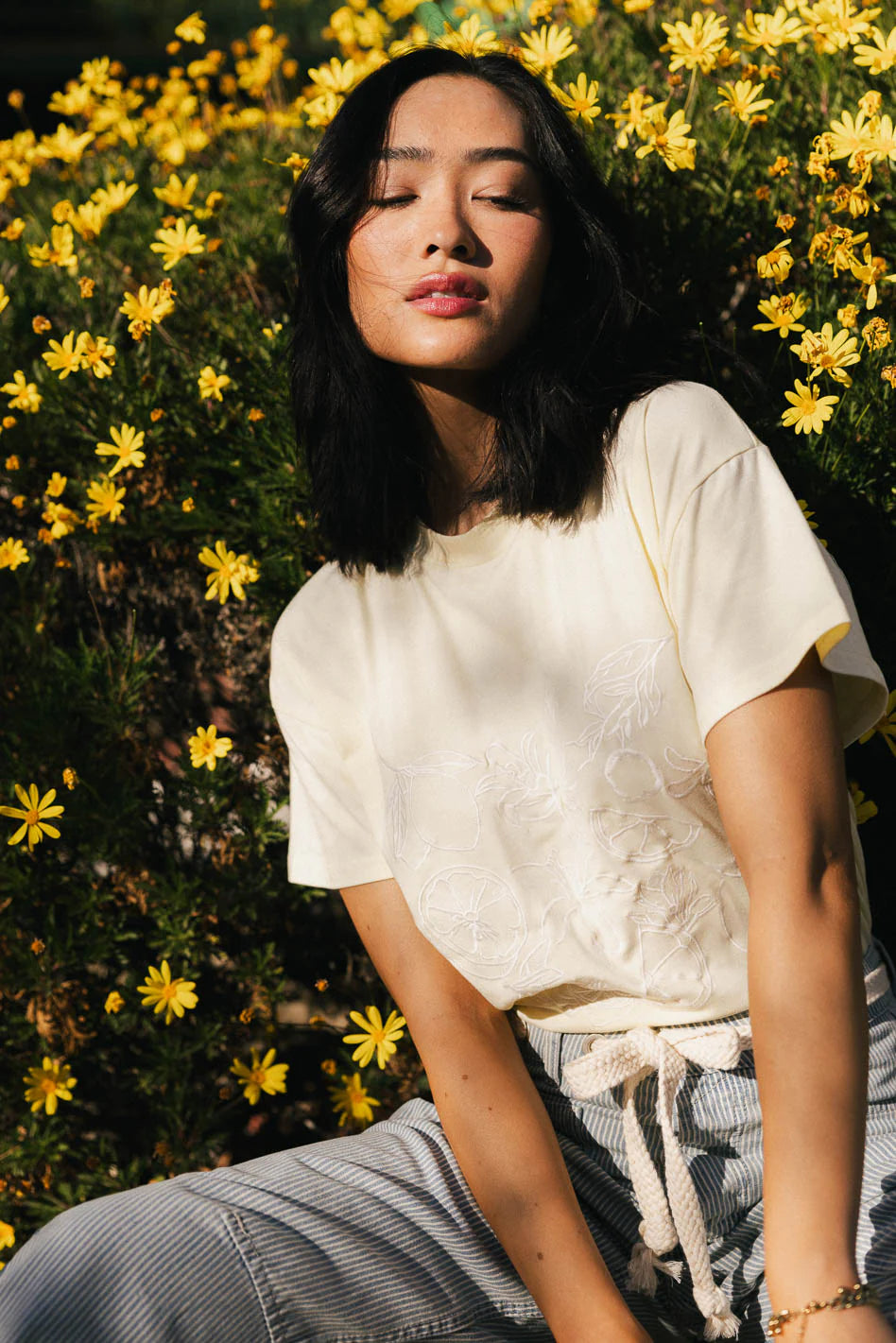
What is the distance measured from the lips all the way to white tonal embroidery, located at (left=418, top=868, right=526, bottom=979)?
72cm

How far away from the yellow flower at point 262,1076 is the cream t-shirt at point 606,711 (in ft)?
2.20

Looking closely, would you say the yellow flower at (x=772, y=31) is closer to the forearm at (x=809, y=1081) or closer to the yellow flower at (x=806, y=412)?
the yellow flower at (x=806, y=412)

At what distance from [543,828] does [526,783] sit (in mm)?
58

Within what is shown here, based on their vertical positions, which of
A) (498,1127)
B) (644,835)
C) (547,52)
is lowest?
(498,1127)

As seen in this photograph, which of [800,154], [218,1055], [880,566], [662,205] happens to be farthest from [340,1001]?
[800,154]

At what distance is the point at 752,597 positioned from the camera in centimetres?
146

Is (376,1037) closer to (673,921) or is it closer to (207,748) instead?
(207,748)

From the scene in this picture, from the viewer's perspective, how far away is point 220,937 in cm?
251

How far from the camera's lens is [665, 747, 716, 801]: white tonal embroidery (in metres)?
1.57

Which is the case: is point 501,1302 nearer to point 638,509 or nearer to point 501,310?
point 638,509

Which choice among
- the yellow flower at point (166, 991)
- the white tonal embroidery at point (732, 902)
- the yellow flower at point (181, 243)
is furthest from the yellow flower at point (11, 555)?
the white tonal embroidery at point (732, 902)

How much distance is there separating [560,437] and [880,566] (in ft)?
2.52

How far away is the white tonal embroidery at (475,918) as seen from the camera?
166 cm

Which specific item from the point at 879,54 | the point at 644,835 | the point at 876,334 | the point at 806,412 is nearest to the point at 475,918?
the point at 644,835
